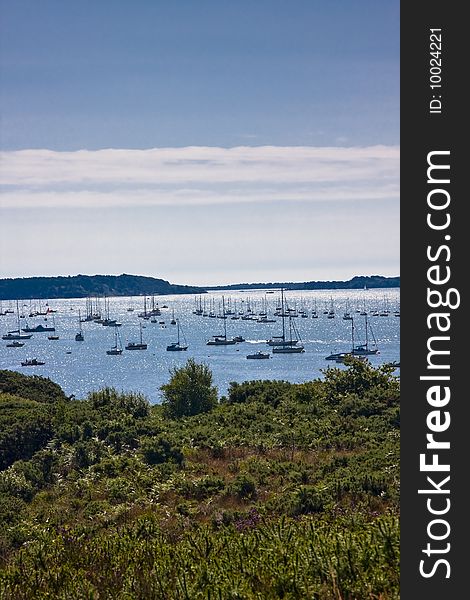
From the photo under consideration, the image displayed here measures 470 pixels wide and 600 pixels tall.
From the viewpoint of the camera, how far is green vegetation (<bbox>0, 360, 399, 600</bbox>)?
26.7 ft

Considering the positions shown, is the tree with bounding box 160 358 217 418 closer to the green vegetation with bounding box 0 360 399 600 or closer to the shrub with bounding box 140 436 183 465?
the green vegetation with bounding box 0 360 399 600

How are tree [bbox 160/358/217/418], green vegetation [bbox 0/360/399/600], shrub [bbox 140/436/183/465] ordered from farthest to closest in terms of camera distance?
tree [bbox 160/358/217/418]
shrub [bbox 140/436/183/465]
green vegetation [bbox 0/360/399/600]

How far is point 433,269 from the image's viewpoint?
18.4 ft

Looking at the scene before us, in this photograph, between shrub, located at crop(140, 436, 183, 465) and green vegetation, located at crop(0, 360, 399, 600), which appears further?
shrub, located at crop(140, 436, 183, 465)

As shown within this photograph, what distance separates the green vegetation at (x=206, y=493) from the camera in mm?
8141

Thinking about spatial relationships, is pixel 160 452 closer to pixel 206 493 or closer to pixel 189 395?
pixel 206 493

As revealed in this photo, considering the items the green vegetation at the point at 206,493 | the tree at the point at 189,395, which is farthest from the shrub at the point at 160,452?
the tree at the point at 189,395

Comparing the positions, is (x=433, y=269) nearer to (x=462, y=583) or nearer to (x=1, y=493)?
(x=462, y=583)

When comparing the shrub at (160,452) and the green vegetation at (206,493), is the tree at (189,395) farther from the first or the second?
the shrub at (160,452)

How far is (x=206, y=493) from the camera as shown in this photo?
65.9 ft

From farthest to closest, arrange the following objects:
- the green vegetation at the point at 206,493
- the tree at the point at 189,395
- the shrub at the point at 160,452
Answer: the tree at the point at 189,395
the shrub at the point at 160,452
the green vegetation at the point at 206,493

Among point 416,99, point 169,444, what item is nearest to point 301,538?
point 416,99

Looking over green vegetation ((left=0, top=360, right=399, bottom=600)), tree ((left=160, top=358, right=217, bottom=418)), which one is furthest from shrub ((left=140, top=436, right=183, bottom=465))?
tree ((left=160, top=358, right=217, bottom=418))

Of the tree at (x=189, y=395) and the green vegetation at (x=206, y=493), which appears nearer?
the green vegetation at (x=206, y=493)
